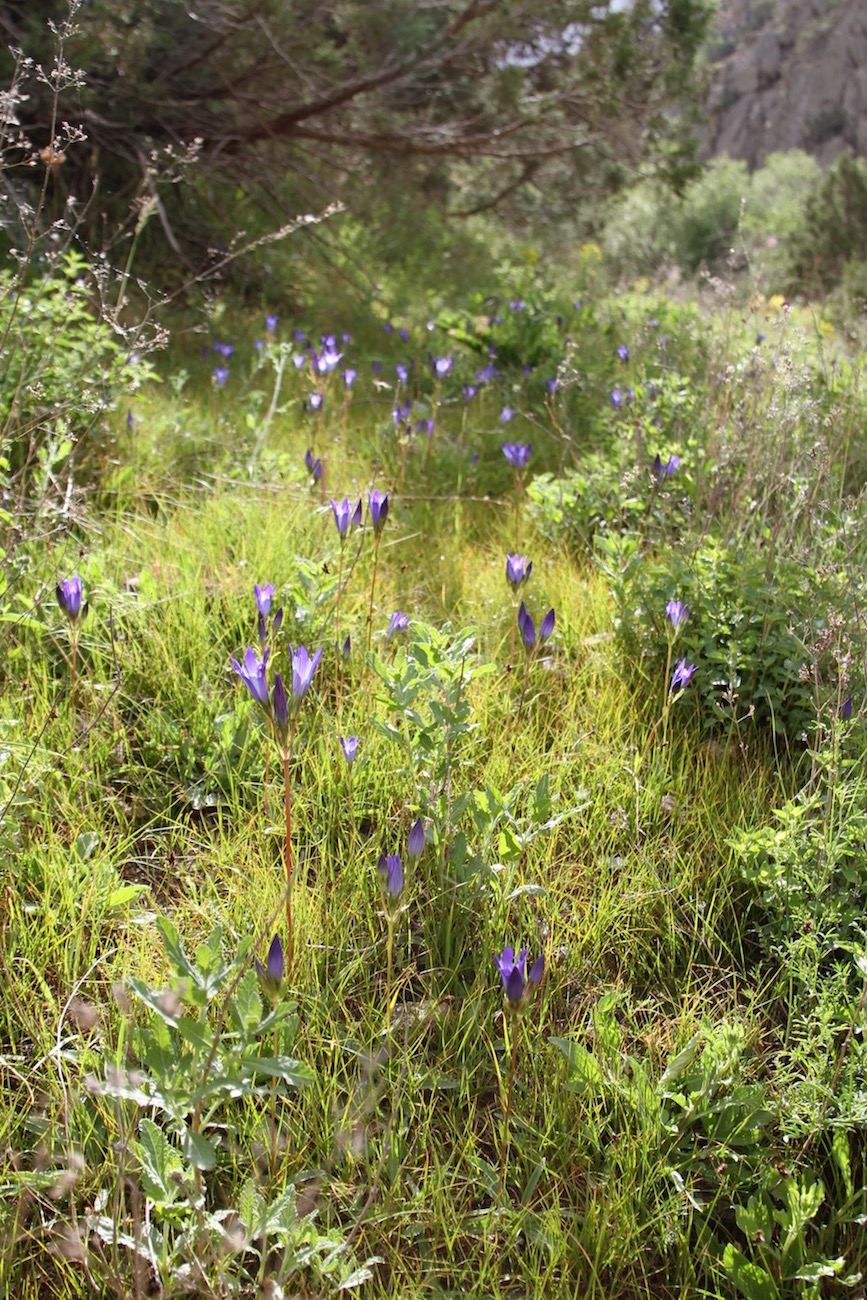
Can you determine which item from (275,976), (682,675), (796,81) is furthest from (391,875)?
(796,81)

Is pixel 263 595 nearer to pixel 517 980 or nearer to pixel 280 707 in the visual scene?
pixel 280 707

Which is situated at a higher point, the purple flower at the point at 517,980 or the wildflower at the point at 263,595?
the wildflower at the point at 263,595

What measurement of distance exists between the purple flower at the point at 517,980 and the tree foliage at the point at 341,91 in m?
4.55

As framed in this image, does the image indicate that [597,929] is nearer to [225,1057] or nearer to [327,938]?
[327,938]

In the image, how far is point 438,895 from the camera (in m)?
1.77

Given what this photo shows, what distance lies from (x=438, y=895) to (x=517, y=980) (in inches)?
19.4

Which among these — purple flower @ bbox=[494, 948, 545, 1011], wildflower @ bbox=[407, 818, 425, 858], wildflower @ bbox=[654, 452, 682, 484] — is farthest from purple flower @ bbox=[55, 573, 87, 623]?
wildflower @ bbox=[654, 452, 682, 484]

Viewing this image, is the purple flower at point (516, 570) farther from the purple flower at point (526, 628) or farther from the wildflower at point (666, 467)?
the wildflower at point (666, 467)

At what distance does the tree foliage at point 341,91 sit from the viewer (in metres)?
5.15

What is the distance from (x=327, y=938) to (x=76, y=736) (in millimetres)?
797

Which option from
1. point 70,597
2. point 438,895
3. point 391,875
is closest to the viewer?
point 391,875

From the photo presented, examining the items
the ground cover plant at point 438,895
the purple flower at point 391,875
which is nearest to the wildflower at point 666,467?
the ground cover plant at point 438,895

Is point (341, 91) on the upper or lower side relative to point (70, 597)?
upper

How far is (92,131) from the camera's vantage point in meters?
5.20
